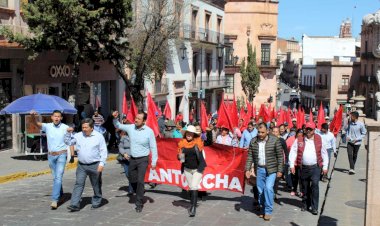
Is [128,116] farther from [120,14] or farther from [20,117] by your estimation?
[20,117]

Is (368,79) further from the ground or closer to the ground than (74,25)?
closer to the ground

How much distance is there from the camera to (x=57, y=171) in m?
9.33

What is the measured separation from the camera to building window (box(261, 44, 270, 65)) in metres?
57.2

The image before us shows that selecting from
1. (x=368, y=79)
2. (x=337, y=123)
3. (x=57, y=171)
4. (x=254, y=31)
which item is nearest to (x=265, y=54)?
(x=254, y=31)

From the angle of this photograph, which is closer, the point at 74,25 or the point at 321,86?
the point at 74,25

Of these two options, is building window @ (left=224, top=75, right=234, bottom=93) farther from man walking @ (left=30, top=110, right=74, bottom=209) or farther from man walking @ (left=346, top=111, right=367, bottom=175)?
man walking @ (left=30, top=110, right=74, bottom=209)

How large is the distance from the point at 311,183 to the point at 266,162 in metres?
1.40

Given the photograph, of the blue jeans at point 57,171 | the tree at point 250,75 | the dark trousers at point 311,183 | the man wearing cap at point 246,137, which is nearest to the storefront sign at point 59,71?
the man wearing cap at point 246,137

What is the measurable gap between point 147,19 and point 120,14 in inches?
320

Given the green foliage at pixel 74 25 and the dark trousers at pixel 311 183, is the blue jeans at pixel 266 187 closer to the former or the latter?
the dark trousers at pixel 311 183

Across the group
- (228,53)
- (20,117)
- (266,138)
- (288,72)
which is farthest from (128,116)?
(288,72)

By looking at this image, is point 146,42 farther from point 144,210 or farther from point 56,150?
point 144,210

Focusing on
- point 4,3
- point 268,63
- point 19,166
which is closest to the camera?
point 19,166

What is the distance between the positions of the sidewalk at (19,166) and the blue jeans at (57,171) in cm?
344
